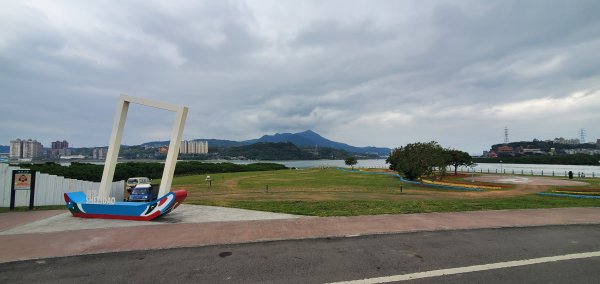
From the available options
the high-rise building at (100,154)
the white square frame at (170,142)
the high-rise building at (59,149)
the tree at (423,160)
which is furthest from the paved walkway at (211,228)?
the high-rise building at (59,149)

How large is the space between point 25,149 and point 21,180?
4898 inches

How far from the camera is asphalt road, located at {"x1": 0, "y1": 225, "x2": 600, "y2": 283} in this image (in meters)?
5.67

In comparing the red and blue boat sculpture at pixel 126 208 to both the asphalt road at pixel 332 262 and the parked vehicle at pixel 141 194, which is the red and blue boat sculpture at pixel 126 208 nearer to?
the parked vehicle at pixel 141 194

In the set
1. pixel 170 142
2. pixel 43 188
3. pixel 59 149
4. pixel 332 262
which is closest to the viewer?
pixel 332 262

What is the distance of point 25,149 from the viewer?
4220 inches

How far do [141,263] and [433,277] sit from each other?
594 centimetres

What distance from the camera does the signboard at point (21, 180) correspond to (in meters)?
14.6

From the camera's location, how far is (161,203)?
11664 mm

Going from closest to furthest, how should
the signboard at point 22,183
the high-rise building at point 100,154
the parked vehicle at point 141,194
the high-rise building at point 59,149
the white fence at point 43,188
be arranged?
1. the signboard at point 22,183
2. the parked vehicle at point 141,194
3. the white fence at point 43,188
4. the high-rise building at point 100,154
5. the high-rise building at point 59,149

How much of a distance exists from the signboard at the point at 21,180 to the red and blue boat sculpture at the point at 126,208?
431 cm

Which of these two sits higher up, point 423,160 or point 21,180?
point 423,160

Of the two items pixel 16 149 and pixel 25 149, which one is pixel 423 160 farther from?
pixel 25 149

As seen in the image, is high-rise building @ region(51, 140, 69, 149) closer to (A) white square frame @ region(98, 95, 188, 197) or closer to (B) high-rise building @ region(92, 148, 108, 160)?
(B) high-rise building @ region(92, 148, 108, 160)

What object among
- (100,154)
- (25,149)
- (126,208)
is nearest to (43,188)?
(126,208)
